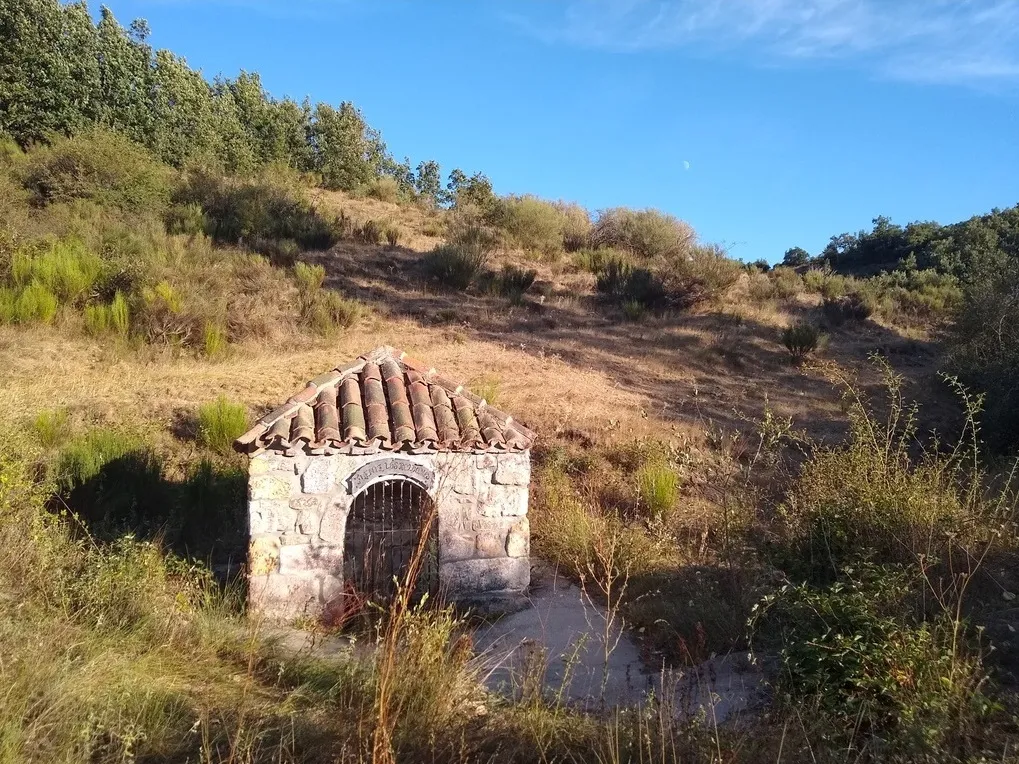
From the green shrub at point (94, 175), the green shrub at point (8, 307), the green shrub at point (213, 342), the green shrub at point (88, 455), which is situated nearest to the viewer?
the green shrub at point (88, 455)

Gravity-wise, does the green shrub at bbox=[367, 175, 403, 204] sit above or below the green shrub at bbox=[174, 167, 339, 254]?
above

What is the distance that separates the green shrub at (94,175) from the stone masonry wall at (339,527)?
13.4 meters

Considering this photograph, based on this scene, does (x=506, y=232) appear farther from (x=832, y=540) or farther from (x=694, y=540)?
(x=832, y=540)

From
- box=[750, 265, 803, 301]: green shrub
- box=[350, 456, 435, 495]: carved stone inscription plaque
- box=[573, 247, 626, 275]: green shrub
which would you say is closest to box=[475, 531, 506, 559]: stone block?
box=[350, 456, 435, 495]: carved stone inscription plaque

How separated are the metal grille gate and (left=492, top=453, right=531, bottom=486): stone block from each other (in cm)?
68

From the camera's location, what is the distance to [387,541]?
6.72m

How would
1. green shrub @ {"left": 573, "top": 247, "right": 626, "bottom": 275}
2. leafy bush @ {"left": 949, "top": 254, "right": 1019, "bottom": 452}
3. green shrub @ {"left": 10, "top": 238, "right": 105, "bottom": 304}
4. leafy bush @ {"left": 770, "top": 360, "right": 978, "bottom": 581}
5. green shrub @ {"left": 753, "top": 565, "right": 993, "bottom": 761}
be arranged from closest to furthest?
green shrub @ {"left": 753, "top": 565, "right": 993, "bottom": 761}, leafy bush @ {"left": 770, "top": 360, "right": 978, "bottom": 581}, leafy bush @ {"left": 949, "top": 254, "right": 1019, "bottom": 452}, green shrub @ {"left": 10, "top": 238, "right": 105, "bottom": 304}, green shrub @ {"left": 573, "top": 247, "right": 626, "bottom": 275}

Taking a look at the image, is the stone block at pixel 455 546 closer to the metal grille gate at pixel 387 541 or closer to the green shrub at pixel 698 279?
the metal grille gate at pixel 387 541

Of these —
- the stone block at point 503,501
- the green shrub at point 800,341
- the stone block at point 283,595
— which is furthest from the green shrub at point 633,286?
the stone block at point 283,595

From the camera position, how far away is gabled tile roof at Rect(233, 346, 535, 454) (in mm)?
5695

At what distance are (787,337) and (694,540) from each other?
29.9ft

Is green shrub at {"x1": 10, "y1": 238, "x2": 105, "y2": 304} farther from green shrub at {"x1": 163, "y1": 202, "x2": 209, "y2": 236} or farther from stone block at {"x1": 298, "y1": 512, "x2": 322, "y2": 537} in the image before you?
stone block at {"x1": 298, "y1": 512, "x2": 322, "y2": 537}

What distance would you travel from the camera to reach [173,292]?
12.0 metres

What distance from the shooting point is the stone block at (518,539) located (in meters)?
6.21
